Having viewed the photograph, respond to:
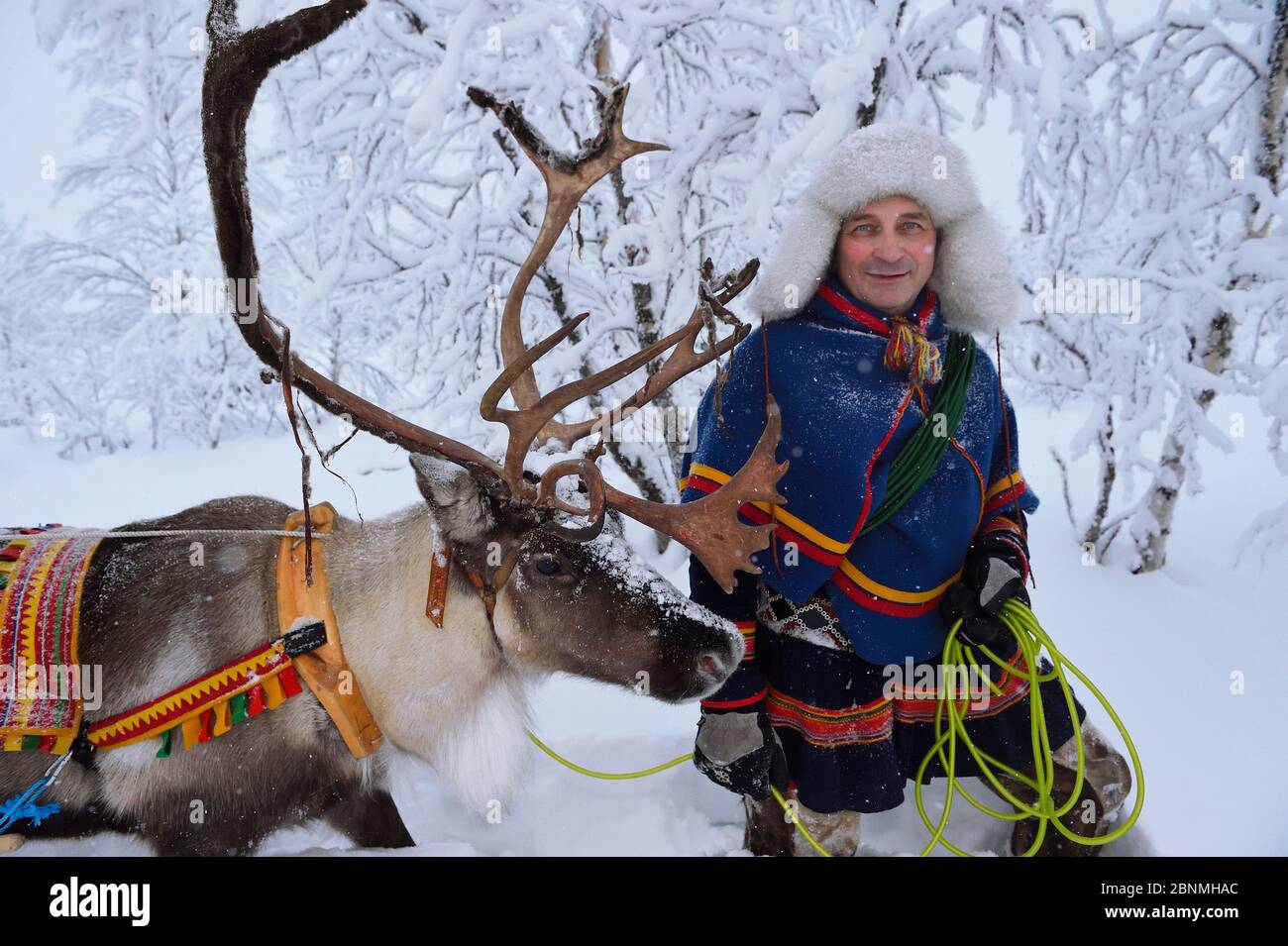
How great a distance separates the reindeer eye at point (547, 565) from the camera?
1.68m

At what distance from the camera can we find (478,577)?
1.69 m

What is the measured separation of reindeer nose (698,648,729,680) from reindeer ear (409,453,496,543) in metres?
0.59

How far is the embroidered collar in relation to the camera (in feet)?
5.88

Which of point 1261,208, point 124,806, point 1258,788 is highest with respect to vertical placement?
point 1261,208

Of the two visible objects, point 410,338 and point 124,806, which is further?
point 410,338

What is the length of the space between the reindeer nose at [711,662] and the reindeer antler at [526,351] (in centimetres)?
16

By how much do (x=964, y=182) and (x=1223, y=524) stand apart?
13.3 ft

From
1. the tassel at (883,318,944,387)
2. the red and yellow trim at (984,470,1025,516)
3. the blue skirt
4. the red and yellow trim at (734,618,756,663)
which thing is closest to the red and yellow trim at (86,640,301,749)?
the red and yellow trim at (734,618,756,663)

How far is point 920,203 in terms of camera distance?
181cm

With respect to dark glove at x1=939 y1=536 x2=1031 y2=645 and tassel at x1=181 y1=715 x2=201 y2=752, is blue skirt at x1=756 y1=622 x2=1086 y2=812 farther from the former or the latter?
tassel at x1=181 y1=715 x2=201 y2=752
